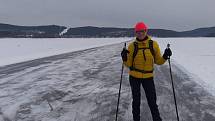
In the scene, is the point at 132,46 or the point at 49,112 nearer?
the point at 132,46

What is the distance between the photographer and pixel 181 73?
52.6 ft

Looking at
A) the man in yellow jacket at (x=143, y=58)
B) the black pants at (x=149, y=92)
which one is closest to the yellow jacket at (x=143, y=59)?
the man in yellow jacket at (x=143, y=58)

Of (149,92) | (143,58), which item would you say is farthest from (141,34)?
(149,92)

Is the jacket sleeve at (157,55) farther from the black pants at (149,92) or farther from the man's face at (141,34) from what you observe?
the black pants at (149,92)

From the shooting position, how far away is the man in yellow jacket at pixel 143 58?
702cm

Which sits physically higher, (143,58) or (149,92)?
(143,58)

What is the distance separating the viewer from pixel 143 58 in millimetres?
7043

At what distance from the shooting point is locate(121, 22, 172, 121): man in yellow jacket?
702 cm

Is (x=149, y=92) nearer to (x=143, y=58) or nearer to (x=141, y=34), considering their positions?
(x=143, y=58)

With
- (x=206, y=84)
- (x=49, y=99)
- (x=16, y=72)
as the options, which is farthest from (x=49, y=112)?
(x=16, y=72)

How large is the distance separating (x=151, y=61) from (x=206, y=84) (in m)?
6.22

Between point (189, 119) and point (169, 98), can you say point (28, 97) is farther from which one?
point (189, 119)

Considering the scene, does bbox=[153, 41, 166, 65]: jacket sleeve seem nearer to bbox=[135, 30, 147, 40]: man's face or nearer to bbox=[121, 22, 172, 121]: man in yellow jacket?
bbox=[121, 22, 172, 121]: man in yellow jacket

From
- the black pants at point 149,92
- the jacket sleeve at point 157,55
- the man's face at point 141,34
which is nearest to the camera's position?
the man's face at point 141,34
